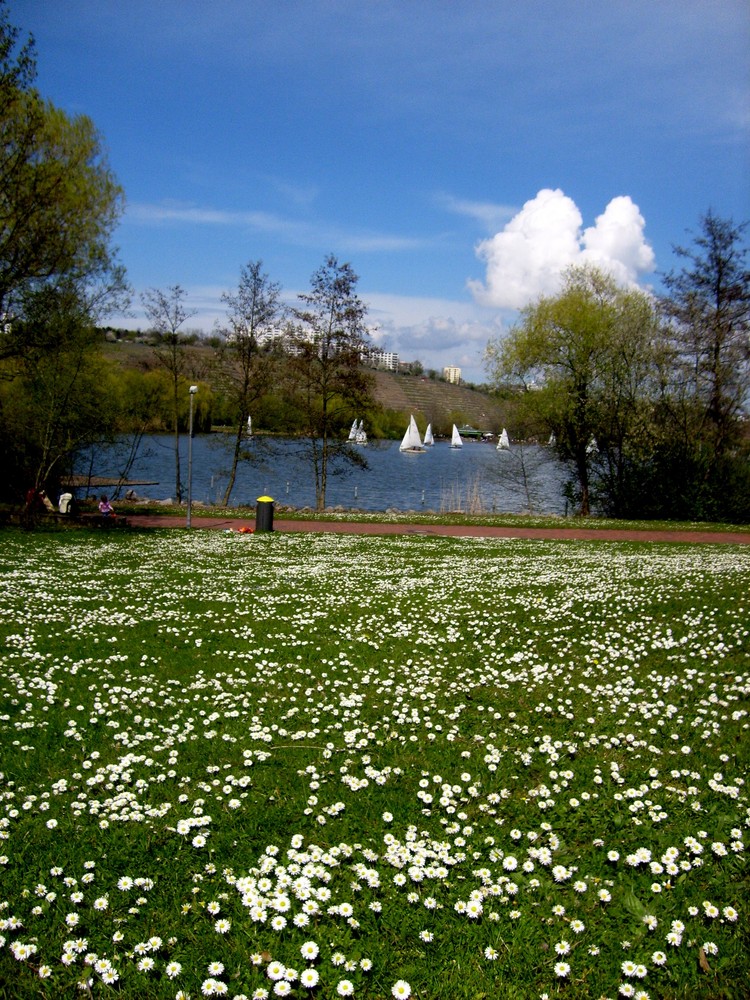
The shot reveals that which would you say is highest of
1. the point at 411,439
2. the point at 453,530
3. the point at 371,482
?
the point at 411,439

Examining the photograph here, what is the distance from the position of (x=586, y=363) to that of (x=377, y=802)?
36983mm

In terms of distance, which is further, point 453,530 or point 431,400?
point 431,400

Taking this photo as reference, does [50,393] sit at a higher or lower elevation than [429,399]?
lower

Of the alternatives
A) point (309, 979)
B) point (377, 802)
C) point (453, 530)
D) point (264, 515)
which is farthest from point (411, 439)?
point (309, 979)

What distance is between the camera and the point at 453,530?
27469 millimetres

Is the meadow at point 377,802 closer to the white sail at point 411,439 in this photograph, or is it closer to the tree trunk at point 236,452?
the tree trunk at point 236,452

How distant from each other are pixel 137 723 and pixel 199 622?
4131 mm

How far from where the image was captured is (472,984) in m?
3.66

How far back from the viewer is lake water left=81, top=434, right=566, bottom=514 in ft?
136

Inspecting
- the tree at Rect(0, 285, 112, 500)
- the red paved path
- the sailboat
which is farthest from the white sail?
the red paved path

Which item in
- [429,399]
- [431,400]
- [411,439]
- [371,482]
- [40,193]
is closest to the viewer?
[40,193]

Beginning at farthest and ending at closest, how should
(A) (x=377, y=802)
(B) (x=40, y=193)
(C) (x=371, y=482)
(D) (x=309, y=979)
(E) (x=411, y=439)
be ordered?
(E) (x=411, y=439) < (C) (x=371, y=482) < (B) (x=40, y=193) < (A) (x=377, y=802) < (D) (x=309, y=979)

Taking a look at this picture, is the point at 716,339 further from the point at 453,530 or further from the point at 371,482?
the point at 371,482

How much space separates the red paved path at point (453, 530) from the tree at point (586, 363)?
39.5ft
